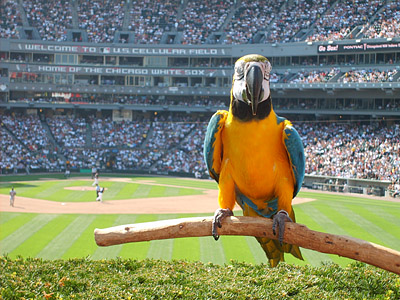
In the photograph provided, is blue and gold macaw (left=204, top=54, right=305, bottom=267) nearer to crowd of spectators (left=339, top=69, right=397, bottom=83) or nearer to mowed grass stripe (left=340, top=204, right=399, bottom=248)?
mowed grass stripe (left=340, top=204, right=399, bottom=248)

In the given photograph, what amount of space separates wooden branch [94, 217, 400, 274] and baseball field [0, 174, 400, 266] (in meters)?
9.82

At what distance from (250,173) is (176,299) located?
363 cm

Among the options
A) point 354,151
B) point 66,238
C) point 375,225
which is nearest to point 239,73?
point 66,238

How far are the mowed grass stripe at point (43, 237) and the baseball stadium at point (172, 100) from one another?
35 cm

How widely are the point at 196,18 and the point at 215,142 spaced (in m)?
53.7

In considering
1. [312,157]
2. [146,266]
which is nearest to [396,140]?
[312,157]

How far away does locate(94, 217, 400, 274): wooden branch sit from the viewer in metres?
6.18

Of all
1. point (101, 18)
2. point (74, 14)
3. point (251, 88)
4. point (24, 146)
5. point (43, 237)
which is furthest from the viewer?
point (74, 14)

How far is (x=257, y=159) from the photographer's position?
7.14 meters

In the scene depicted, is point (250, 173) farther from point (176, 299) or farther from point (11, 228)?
point (11, 228)

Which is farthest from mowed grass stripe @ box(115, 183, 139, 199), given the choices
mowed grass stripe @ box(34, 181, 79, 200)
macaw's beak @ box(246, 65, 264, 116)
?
macaw's beak @ box(246, 65, 264, 116)

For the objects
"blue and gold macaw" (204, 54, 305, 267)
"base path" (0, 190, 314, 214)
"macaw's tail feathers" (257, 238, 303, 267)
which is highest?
"blue and gold macaw" (204, 54, 305, 267)

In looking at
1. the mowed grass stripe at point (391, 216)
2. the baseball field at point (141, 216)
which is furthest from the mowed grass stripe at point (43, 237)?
the mowed grass stripe at point (391, 216)

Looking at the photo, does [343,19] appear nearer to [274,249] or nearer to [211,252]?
[211,252]
